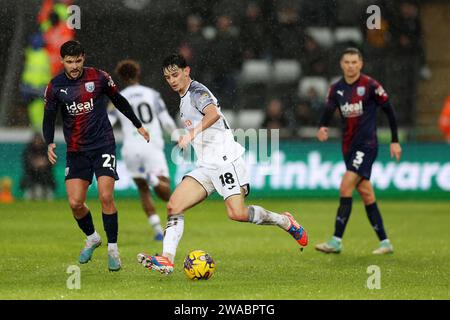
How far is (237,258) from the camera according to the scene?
36.2 feet

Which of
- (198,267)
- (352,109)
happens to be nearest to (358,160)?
(352,109)

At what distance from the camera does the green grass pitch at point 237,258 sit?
8.38 meters

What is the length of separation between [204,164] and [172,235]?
763 mm

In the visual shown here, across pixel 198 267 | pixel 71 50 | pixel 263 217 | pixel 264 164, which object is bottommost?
pixel 198 267

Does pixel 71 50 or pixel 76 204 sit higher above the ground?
pixel 71 50

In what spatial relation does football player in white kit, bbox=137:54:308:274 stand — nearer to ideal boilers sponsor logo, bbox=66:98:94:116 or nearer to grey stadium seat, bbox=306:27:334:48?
ideal boilers sponsor logo, bbox=66:98:94:116

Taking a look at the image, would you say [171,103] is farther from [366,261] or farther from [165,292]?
[165,292]

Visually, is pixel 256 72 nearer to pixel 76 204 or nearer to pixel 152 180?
pixel 152 180

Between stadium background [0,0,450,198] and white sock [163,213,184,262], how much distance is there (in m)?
5.76

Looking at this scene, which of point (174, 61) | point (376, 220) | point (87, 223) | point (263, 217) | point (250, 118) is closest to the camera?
point (174, 61)

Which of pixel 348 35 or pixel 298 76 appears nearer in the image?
pixel 298 76

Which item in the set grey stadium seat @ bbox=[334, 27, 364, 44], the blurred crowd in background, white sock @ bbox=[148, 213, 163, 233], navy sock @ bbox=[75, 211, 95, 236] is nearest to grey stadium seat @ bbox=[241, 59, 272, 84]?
the blurred crowd in background

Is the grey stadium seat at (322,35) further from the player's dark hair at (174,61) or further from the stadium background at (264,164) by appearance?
the player's dark hair at (174,61)

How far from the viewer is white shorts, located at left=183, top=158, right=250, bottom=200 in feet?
30.7
